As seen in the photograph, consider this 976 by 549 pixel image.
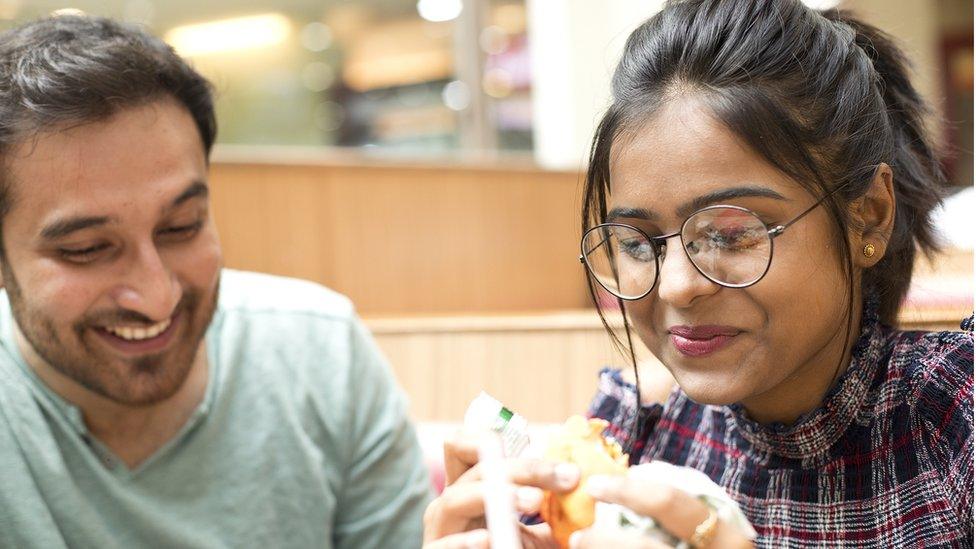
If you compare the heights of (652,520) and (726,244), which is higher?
(726,244)

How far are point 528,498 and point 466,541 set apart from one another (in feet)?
0.39

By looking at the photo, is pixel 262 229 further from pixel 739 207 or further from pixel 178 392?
pixel 739 207

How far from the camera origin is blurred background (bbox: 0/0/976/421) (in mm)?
2014

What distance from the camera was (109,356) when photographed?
1.31 m

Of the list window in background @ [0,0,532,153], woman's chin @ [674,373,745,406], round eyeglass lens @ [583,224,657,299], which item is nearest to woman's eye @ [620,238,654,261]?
round eyeglass lens @ [583,224,657,299]

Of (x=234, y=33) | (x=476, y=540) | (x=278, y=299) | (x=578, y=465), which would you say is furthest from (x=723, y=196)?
(x=234, y=33)

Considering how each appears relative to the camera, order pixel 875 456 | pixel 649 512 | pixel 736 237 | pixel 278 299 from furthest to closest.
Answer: pixel 278 299 < pixel 875 456 < pixel 736 237 < pixel 649 512

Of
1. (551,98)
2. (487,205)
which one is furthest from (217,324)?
(551,98)

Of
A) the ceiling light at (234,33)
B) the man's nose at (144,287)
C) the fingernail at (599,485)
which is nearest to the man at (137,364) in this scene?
the man's nose at (144,287)

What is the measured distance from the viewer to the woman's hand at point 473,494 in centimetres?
79

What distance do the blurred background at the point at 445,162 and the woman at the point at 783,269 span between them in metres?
0.11

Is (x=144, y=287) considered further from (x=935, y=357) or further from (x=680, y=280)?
(x=935, y=357)

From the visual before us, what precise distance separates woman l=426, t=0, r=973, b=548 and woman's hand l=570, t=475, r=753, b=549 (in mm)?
54

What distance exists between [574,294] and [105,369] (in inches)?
65.1
